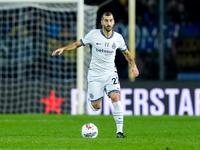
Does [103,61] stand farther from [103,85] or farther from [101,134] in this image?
[101,134]

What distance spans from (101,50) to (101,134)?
52.9 inches

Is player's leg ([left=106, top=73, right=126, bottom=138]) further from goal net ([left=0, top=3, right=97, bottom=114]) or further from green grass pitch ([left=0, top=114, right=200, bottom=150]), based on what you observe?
goal net ([left=0, top=3, right=97, bottom=114])

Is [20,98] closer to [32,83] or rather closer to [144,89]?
[32,83]

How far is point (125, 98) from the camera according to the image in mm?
13414

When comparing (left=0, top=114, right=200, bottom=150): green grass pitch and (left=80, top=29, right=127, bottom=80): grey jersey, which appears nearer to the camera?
(left=0, top=114, right=200, bottom=150): green grass pitch

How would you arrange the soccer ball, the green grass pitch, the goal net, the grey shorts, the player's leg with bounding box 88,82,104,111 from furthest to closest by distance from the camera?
the goal net < the player's leg with bounding box 88,82,104,111 < the grey shorts < the soccer ball < the green grass pitch

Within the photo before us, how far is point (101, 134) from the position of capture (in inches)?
333

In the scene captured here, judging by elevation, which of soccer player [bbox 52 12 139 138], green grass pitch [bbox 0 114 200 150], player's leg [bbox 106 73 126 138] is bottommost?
green grass pitch [bbox 0 114 200 150]

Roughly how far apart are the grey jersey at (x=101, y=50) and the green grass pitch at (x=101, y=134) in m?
0.99

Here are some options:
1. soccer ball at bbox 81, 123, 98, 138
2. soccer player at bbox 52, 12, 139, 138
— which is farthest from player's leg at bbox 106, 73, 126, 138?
soccer ball at bbox 81, 123, 98, 138

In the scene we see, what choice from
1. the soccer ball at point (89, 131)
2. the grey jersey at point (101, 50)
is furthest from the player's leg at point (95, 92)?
the soccer ball at point (89, 131)

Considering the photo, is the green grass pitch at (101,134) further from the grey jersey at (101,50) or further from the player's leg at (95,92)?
the grey jersey at (101,50)

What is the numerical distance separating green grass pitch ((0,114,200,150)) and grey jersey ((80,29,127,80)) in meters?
0.99

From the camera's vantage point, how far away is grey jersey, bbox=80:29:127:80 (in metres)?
8.05
